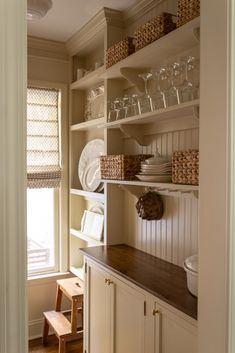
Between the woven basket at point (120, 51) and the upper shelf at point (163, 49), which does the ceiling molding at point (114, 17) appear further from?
the upper shelf at point (163, 49)

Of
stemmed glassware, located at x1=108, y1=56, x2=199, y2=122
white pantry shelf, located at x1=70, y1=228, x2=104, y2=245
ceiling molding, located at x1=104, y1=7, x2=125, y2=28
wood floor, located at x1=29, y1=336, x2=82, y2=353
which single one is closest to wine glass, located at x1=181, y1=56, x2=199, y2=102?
stemmed glassware, located at x1=108, y1=56, x2=199, y2=122

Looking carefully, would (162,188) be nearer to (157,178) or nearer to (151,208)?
(151,208)

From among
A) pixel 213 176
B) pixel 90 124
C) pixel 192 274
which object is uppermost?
pixel 90 124

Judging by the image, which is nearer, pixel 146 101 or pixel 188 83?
pixel 188 83

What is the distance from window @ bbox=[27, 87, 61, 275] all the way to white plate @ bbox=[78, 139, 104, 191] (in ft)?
0.86

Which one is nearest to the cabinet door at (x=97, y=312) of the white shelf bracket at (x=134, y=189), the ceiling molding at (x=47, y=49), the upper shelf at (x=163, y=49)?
the white shelf bracket at (x=134, y=189)

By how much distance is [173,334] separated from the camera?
62.1 inches

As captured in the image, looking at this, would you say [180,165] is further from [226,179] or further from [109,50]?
[109,50]

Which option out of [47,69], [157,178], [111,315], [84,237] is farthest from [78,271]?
[47,69]

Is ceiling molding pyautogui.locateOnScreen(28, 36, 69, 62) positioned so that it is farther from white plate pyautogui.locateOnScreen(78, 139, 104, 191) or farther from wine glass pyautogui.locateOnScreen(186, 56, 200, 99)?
wine glass pyautogui.locateOnScreen(186, 56, 200, 99)

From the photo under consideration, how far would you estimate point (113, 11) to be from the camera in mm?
2500

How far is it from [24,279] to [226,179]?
27.3 inches

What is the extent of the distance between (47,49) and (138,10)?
1133mm

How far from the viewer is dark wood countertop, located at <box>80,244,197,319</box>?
1.60m
